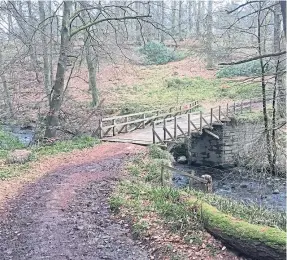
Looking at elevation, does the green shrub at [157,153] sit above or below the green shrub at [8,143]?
below

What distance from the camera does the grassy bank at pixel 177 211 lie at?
24.4 ft

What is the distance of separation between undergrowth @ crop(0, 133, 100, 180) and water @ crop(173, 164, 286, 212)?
174 inches

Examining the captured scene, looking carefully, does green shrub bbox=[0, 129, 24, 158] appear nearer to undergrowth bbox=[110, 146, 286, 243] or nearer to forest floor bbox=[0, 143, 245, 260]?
forest floor bbox=[0, 143, 245, 260]

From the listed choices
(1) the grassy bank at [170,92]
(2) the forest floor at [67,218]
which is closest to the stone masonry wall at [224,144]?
(1) the grassy bank at [170,92]

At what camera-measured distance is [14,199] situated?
9.70m

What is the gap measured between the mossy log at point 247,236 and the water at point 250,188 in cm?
705

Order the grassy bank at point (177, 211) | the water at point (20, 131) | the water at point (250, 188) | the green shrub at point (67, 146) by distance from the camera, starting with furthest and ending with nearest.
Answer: the water at point (20, 131), the water at point (250, 188), the green shrub at point (67, 146), the grassy bank at point (177, 211)

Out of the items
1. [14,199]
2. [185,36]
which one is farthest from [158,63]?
[14,199]

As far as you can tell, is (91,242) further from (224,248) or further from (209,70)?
(209,70)

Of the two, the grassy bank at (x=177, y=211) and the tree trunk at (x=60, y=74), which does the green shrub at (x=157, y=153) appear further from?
the tree trunk at (x=60, y=74)

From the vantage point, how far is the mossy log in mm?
6320

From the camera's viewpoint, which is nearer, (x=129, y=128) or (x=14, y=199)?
(x=14, y=199)

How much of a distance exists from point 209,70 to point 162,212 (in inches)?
1203

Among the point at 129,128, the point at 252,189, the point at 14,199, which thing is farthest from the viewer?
the point at 129,128
